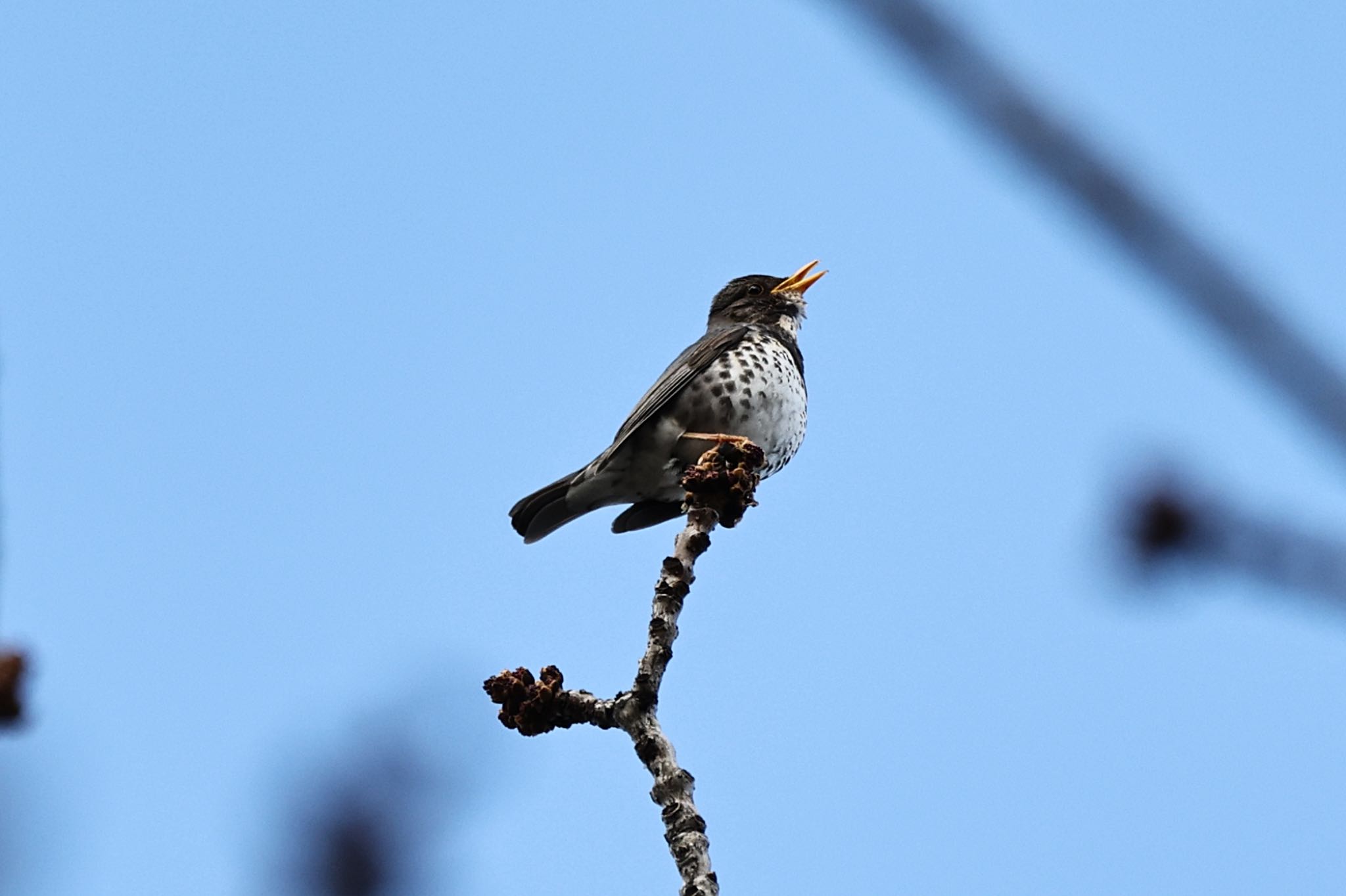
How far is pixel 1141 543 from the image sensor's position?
1.26m

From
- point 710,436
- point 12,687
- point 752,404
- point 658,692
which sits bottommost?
point 12,687

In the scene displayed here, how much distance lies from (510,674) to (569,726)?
0.23m

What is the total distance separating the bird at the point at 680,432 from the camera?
6992mm

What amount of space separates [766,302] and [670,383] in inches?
77.1

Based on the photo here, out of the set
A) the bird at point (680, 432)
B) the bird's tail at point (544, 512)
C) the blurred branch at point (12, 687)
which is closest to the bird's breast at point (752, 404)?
the bird at point (680, 432)

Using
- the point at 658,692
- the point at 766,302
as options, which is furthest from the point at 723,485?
the point at 766,302

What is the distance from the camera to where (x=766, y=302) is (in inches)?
351

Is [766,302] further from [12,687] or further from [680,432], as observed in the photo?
[12,687]

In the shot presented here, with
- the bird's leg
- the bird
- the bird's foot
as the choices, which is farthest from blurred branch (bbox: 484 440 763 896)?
the bird

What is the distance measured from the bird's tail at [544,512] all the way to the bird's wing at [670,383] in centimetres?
31

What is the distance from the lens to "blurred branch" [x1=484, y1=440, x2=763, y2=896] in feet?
10.9

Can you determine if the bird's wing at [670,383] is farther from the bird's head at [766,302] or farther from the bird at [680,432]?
the bird's head at [766,302]

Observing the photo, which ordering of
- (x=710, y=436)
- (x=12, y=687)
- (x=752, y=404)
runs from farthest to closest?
(x=752, y=404) → (x=710, y=436) → (x=12, y=687)

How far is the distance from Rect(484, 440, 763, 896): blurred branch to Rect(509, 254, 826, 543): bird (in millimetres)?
2018
